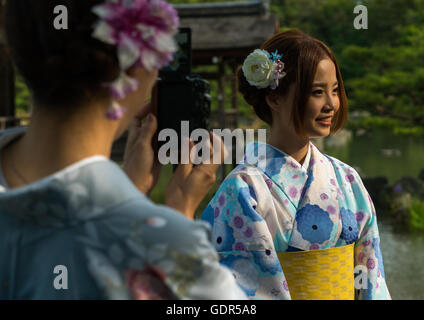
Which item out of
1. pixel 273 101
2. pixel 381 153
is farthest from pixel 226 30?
pixel 381 153

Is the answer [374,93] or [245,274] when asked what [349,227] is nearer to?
[245,274]

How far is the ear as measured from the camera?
8.21 feet

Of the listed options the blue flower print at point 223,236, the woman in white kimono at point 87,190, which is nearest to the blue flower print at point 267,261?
the blue flower print at point 223,236

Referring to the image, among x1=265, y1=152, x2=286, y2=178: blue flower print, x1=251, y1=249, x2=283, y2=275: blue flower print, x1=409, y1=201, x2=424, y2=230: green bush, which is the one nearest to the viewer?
x1=251, y1=249, x2=283, y2=275: blue flower print

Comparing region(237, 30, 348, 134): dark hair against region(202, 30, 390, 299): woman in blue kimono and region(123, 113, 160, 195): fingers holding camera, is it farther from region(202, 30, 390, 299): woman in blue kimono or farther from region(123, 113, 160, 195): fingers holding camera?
region(123, 113, 160, 195): fingers holding camera

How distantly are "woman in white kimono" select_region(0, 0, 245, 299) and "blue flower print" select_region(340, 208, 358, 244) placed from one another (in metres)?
1.37

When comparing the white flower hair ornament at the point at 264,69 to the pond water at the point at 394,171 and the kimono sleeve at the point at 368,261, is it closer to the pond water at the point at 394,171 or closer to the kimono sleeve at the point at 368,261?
the kimono sleeve at the point at 368,261

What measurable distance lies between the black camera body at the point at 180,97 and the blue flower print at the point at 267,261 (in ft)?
3.18

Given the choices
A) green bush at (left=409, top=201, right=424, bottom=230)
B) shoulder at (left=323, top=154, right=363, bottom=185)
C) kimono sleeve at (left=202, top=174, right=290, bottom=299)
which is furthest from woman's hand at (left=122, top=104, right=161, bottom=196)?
green bush at (left=409, top=201, right=424, bottom=230)

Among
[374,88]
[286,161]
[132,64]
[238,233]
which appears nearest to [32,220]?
[132,64]

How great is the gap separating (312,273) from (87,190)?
5.00 ft

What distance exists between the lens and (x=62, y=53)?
1.06m

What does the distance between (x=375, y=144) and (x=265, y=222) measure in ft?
67.9

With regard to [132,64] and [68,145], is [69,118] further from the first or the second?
[132,64]
